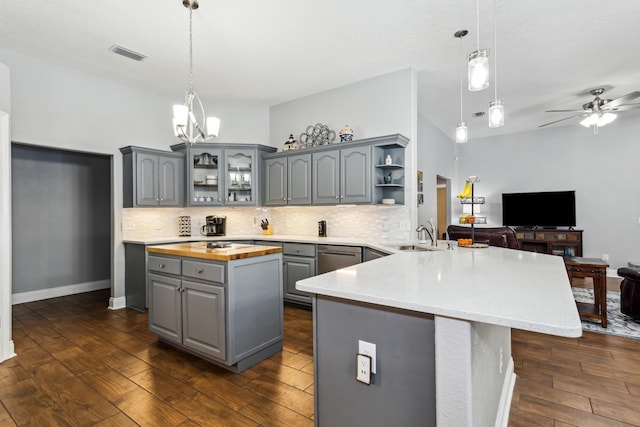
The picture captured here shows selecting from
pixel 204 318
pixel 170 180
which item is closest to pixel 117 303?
pixel 170 180

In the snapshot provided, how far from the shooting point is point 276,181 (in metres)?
4.91

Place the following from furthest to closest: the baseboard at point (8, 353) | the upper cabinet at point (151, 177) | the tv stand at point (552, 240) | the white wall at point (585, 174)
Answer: the tv stand at point (552, 240) → the white wall at point (585, 174) → the upper cabinet at point (151, 177) → the baseboard at point (8, 353)

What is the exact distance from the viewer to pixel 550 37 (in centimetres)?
333

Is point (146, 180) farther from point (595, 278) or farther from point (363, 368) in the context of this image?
point (595, 278)

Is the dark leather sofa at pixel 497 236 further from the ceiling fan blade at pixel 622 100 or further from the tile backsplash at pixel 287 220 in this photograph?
the ceiling fan blade at pixel 622 100

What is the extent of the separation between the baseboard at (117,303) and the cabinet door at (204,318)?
222 cm

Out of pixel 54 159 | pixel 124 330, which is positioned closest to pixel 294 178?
pixel 124 330

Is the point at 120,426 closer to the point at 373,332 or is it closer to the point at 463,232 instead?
the point at 373,332

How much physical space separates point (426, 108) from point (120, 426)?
565 centimetres

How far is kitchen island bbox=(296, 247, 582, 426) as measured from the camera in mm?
1056

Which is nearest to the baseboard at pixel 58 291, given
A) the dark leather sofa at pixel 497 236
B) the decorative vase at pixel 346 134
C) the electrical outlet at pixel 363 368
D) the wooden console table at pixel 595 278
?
the decorative vase at pixel 346 134

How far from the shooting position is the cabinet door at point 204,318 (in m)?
2.40

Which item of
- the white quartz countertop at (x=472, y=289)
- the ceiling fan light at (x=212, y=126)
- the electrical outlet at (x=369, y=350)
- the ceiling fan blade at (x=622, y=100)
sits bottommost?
the electrical outlet at (x=369, y=350)

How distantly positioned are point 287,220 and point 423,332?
4.15 m
